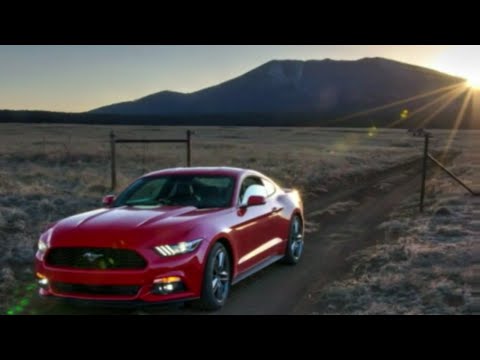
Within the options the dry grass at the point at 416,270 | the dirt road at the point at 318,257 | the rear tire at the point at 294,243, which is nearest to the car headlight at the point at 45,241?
the dirt road at the point at 318,257

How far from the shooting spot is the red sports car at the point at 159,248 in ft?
17.6

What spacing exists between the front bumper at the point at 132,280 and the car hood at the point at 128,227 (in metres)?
0.23

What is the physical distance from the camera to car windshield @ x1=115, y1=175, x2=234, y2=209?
683 centimetres

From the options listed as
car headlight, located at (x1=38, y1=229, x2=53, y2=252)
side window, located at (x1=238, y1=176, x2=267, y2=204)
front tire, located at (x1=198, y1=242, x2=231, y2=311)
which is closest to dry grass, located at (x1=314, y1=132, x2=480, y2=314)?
front tire, located at (x1=198, y1=242, x2=231, y2=311)

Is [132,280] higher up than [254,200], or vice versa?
[254,200]

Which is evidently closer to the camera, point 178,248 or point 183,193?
point 178,248

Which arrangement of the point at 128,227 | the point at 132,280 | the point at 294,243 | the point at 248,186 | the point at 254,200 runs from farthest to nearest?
1. the point at 294,243
2. the point at 248,186
3. the point at 254,200
4. the point at 128,227
5. the point at 132,280

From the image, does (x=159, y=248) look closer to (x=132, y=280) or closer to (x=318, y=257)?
(x=132, y=280)

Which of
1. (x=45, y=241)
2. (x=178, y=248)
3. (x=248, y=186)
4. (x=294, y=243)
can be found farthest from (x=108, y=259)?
(x=294, y=243)

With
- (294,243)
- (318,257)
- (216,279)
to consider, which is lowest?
(318,257)

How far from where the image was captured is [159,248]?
5453 mm

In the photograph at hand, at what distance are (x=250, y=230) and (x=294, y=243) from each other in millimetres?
1753

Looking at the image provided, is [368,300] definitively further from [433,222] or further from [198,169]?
[433,222]
